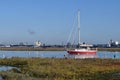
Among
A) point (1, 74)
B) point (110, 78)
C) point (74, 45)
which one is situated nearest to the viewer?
point (110, 78)

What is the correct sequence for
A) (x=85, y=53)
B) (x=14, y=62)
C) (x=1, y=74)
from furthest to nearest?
(x=85, y=53) → (x=14, y=62) → (x=1, y=74)

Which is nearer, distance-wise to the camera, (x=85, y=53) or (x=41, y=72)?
(x=41, y=72)

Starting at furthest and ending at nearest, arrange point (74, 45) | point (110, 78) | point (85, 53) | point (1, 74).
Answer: point (74, 45) → point (85, 53) → point (1, 74) → point (110, 78)

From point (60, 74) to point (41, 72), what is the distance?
13.1 ft

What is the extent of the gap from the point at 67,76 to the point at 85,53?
7711 centimetres

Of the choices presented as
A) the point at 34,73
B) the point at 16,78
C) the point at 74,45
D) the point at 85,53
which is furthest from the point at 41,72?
the point at 74,45

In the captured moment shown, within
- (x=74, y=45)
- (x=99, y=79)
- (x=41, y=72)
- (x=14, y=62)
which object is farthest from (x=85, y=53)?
(x=99, y=79)

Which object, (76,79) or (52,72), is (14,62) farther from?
(76,79)

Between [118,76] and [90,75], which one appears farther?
[90,75]

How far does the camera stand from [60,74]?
162 ft

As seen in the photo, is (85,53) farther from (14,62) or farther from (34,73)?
(34,73)

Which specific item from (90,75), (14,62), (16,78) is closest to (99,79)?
(90,75)

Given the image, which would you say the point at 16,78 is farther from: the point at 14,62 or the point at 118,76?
the point at 14,62

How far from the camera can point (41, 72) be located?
52.5 metres
